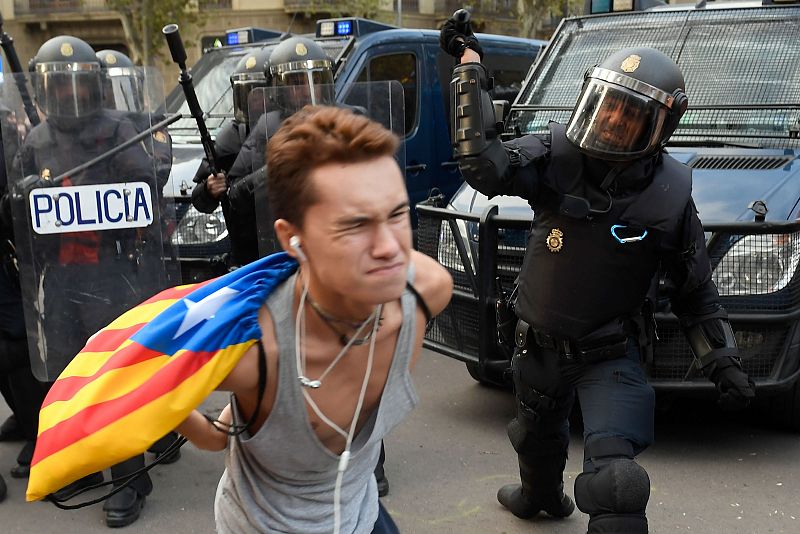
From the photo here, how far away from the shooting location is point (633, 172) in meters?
3.44

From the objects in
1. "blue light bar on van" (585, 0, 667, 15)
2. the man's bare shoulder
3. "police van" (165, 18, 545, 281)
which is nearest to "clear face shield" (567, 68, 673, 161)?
the man's bare shoulder

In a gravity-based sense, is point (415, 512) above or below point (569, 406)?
below

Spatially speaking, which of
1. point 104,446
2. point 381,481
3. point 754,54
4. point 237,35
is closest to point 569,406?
point 381,481

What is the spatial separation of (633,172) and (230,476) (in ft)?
6.48

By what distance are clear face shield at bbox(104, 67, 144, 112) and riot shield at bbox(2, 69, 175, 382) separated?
1 cm

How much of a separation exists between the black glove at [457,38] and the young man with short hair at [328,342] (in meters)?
1.47

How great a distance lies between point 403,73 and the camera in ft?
25.9

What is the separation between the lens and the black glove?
341 cm

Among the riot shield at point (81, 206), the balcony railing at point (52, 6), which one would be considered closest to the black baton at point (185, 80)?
the riot shield at point (81, 206)

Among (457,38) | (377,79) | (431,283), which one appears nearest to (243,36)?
(377,79)

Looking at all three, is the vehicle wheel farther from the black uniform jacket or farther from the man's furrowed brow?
the man's furrowed brow

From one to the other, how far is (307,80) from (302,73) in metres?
0.05

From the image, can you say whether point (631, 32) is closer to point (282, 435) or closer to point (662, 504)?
point (662, 504)

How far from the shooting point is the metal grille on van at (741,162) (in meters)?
4.89
